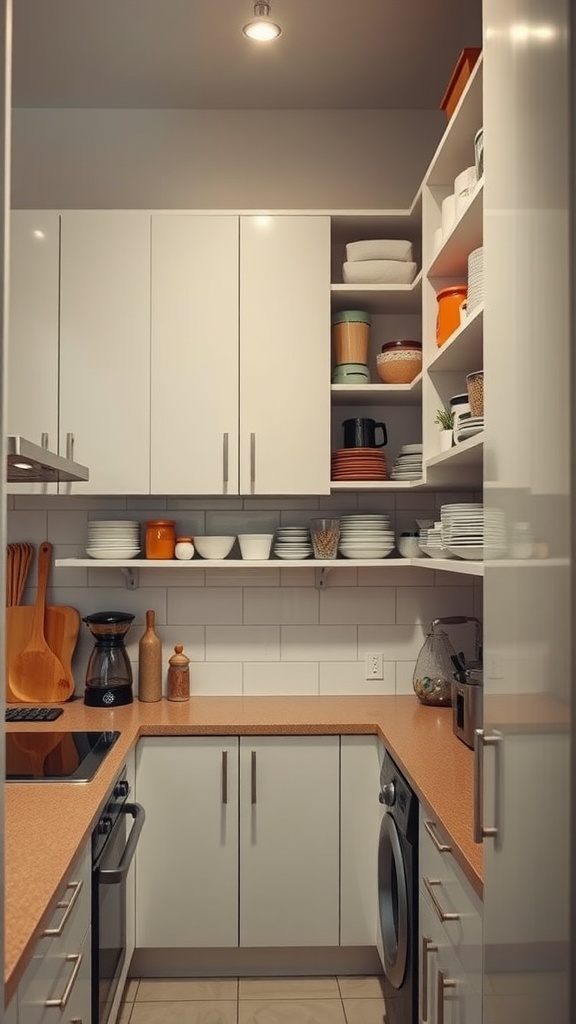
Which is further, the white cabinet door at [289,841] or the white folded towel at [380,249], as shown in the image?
the white folded towel at [380,249]

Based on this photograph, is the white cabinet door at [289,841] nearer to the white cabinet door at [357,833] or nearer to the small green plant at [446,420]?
the white cabinet door at [357,833]

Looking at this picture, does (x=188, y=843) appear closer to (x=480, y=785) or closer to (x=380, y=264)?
(x=480, y=785)

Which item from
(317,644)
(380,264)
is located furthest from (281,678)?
(380,264)

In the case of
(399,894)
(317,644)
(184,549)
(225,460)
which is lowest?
(399,894)

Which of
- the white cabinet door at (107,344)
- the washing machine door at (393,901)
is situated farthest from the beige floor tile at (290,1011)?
the white cabinet door at (107,344)

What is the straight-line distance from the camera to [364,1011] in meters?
2.53

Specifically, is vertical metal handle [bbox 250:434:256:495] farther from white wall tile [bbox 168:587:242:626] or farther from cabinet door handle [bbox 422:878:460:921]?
cabinet door handle [bbox 422:878:460:921]

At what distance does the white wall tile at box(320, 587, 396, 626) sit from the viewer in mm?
3111

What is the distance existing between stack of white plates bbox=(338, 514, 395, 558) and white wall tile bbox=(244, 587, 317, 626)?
0.30 meters

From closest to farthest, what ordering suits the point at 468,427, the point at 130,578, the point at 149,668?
1. the point at 468,427
2. the point at 149,668
3. the point at 130,578

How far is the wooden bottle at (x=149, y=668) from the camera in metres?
2.95

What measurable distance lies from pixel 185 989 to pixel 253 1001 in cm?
23

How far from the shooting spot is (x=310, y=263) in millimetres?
2809

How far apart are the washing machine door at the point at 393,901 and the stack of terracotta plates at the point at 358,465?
1.09 metres
